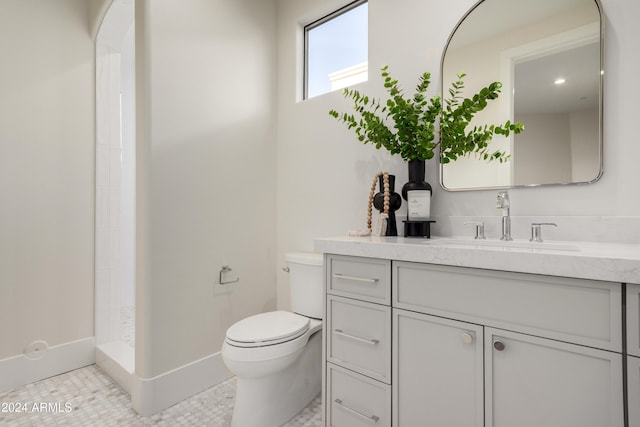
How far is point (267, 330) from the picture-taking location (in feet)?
4.83

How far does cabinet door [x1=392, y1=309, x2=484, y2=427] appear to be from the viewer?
3.16ft

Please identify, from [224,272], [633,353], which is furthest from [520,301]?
[224,272]

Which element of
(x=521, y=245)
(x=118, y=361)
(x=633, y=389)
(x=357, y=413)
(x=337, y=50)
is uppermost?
(x=337, y=50)

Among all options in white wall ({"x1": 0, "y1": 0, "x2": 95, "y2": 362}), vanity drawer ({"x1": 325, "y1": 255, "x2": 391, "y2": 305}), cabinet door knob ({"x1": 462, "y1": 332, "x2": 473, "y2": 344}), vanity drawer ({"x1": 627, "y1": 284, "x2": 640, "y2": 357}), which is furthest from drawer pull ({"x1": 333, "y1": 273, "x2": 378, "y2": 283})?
white wall ({"x1": 0, "y1": 0, "x2": 95, "y2": 362})

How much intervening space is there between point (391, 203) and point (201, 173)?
1092mm

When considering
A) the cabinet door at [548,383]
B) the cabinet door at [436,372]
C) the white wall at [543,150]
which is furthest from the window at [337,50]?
the cabinet door at [548,383]

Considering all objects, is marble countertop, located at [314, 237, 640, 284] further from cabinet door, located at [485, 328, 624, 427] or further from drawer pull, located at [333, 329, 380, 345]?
drawer pull, located at [333, 329, 380, 345]

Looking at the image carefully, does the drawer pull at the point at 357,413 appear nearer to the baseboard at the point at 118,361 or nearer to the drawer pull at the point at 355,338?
the drawer pull at the point at 355,338

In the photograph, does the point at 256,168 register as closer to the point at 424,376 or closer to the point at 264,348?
the point at 264,348

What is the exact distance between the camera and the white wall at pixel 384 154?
116cm

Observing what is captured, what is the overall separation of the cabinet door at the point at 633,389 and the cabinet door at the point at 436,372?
319 millimetres

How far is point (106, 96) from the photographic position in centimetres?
225

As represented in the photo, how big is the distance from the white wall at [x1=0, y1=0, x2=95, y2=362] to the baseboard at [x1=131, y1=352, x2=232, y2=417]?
0.85 m

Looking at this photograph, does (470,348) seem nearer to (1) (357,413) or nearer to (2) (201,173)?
(1) (357,413)
